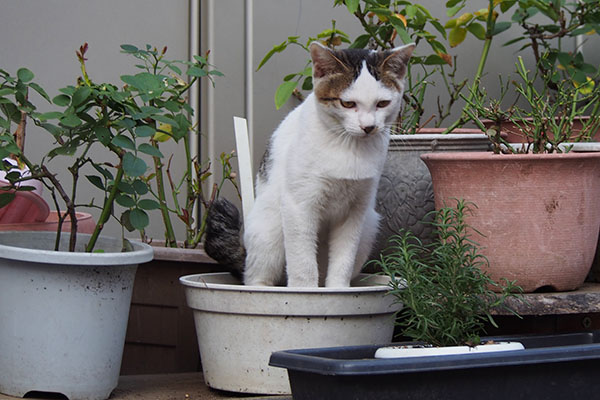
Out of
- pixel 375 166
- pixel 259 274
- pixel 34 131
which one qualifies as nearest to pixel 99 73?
pixel 34 131

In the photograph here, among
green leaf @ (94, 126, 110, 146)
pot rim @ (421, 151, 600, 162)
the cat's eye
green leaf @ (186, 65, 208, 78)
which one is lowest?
pot rim @ (421, 151, 600, 162)

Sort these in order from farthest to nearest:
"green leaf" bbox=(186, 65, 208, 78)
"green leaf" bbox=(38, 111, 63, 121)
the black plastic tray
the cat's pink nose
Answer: "green leaf" bbox=(186, 65, 208, 78)
the cat's pink nose
"green leaf" bbox=(38, 111, 63, 121)
the black plastic tray

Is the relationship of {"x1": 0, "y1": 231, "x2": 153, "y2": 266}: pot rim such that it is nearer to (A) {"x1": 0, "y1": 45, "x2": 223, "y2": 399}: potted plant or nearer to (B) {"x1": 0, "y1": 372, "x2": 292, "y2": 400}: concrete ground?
(A) {"x1": 0, "y1": 45, "x2": 223, "y2": 399}: potted plant

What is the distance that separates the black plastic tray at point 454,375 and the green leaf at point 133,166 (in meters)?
0.56

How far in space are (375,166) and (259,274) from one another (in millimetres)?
441

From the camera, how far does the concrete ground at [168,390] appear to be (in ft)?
6.11

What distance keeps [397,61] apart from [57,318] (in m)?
1.00

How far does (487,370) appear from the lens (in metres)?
1.36

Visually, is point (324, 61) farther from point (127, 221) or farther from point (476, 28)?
point (476, 28)

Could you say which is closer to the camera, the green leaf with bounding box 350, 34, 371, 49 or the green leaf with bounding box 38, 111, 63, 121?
the green leaf with bounding box 38, 111, 63, 121

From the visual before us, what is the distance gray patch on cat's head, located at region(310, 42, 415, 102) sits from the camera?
1834 mm

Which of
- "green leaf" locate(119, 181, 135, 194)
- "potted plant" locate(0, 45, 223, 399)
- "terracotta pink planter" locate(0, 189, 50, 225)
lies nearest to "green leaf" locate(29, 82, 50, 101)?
"potted plant" locate(0, 45, 223, 399)

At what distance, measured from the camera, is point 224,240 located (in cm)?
213

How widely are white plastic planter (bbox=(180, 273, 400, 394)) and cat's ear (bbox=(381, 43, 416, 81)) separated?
52 cm
